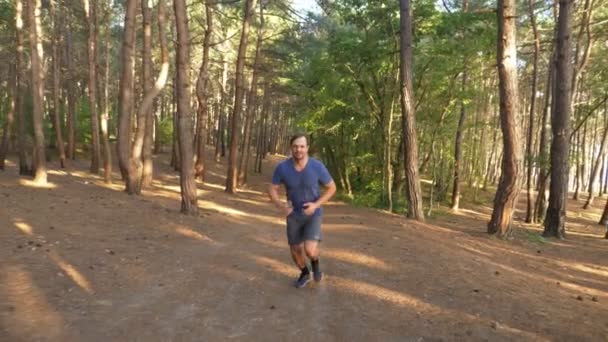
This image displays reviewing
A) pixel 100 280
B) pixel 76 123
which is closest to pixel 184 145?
pixel 100 280

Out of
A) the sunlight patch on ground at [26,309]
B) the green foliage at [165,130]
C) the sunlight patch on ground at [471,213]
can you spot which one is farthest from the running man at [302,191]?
the green foliage at [165,130]

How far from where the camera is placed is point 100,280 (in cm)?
612

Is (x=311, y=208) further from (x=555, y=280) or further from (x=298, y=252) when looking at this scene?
(x=555, y=280)

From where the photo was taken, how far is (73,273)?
20.6 ft

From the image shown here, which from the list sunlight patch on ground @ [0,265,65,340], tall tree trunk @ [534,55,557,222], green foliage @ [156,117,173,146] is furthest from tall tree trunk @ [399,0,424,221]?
green foliage @ [156,117,173,146]

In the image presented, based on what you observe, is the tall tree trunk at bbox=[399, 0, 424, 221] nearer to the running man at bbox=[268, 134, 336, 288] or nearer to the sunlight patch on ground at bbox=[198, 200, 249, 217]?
the sunlight patch on ground at bbox=[198, 200, 249, 217]

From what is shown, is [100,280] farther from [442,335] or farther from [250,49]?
[250,49]

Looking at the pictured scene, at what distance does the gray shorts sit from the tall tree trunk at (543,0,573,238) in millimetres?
9039

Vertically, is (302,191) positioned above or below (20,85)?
below

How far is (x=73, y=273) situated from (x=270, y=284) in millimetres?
2699

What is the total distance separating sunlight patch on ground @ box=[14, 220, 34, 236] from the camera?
8.24 meters

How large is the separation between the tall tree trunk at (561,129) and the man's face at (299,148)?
30.3 feet

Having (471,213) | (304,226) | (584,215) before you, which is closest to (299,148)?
(304,226)

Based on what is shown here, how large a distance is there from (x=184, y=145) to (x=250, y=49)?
21.4m
